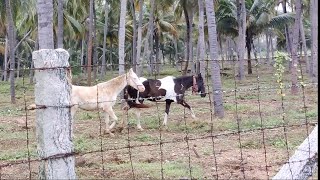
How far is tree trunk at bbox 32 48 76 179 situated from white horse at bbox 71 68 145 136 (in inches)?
231

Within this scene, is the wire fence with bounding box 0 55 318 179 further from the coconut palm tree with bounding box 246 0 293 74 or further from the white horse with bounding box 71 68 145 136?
the coconut palm tree with bounding box 246 0 293 74

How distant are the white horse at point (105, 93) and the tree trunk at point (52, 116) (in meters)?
5.88

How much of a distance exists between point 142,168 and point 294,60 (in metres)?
13.1

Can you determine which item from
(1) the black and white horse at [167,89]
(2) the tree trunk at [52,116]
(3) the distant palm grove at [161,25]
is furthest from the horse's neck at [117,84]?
(2) the tree trunk at [52,116]

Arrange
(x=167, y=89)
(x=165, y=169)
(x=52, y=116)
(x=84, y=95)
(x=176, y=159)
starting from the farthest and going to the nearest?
(x=167, y=89)
(x=84, y=95)
(x=176, y=159)
(x=165, y=169)
(x=52, y=116)

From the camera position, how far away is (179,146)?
892cm

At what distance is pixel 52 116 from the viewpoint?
427 cm

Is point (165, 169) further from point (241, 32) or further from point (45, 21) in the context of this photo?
point (241, 32)

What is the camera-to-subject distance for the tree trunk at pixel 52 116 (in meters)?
4.27

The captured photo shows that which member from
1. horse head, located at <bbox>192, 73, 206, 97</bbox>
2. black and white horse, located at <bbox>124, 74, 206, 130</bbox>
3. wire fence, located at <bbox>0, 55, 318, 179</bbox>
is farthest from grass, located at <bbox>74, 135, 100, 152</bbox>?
horse head, located at <bbox>192, 73, 206, 97</bbox>

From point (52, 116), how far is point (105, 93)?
6.58 m

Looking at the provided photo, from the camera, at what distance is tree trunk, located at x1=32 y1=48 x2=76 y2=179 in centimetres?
427

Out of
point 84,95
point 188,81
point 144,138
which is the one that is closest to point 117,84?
point 84,95

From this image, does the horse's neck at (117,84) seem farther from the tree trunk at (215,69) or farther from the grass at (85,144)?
the tree trunk at (215,69)
